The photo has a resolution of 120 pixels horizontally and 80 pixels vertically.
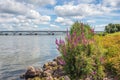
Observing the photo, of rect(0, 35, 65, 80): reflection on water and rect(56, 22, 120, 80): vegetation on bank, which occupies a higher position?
rect(56, 22, 120, 80): vegetation on bank

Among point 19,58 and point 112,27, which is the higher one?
point 112,27

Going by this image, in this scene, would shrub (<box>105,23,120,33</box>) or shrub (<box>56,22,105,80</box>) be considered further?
shrub (<box>105,23,120,33</box>)

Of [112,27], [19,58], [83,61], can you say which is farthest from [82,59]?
[19,58]

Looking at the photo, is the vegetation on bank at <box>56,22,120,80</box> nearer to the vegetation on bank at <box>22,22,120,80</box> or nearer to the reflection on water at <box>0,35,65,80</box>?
the vegetation on bank at <box>22,22,120,80</box>

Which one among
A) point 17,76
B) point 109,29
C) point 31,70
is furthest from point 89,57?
point 109,29

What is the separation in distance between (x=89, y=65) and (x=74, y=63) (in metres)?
0.89

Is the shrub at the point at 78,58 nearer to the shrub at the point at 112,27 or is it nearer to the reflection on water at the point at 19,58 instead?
the reflection on water at the point at 19,58

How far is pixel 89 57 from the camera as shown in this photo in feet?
52.7

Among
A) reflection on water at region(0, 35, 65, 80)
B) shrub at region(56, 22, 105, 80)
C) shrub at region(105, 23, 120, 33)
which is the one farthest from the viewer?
shrub at region(105, 23, 120, 33)

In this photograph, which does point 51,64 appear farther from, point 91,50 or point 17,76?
point 91,50

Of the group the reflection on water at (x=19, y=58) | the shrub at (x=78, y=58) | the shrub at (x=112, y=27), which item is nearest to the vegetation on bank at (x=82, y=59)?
the shrub at (x=78, y=58)

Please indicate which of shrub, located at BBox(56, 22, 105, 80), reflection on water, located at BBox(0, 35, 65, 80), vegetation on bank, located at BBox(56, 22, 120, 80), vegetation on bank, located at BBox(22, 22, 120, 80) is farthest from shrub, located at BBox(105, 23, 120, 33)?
shrub, located at BBox(56, 22, 105, 80)

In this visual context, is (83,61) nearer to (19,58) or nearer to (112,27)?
(112,27)

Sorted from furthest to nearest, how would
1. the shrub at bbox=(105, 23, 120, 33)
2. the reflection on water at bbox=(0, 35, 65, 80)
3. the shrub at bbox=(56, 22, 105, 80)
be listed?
the shrub at bbox=(105, 23, 120, 33) < the reflection on water at bbox=(0, 35, 65, 80) < the shrub at bbox=(56, 22, 105, 80)
